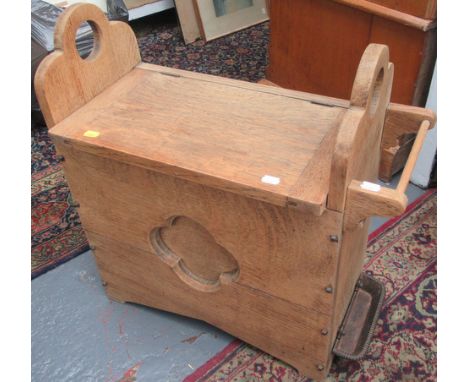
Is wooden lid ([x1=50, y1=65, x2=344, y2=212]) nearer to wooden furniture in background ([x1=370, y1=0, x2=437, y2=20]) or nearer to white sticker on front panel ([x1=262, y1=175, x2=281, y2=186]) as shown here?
white sticker on front panel ([x1=262, y1=175, x2=281, y2=186])

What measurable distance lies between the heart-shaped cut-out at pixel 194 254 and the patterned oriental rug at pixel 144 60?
0.50m

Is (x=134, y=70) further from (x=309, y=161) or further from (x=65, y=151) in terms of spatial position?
(x=309, y=161)

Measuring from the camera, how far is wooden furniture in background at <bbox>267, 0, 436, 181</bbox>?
1.44 meters

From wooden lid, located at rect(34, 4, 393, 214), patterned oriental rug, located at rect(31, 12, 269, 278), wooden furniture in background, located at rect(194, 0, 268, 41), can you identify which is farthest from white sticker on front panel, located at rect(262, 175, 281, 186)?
wooden furniture in background, located at rect(194, 0, 268, 41)

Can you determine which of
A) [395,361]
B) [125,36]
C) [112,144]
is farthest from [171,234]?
[395,361]

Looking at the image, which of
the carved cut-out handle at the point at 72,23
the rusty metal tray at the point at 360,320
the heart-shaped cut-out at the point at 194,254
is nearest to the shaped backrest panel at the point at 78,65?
the carved cut-out handle at the point at 72,23

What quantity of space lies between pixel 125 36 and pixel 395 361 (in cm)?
102

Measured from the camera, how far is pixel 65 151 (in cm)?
101

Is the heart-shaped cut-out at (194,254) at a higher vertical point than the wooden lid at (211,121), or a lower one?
lower

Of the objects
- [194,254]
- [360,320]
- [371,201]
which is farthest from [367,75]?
[360,320]

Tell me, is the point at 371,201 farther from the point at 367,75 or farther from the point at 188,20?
the point at 188,20

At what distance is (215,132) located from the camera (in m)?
0.91

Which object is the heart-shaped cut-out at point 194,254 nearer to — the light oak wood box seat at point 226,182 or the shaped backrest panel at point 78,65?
the light oak wood box seat at point 226,182

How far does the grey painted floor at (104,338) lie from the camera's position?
1.15m
